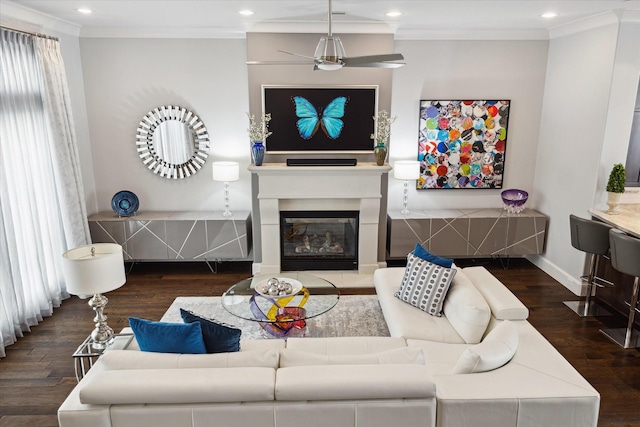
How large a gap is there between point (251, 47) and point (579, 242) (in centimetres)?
386

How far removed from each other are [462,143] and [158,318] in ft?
13.2

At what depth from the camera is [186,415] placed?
90.7 inches

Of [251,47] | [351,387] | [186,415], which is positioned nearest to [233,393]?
[186,415]

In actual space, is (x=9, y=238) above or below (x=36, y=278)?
above

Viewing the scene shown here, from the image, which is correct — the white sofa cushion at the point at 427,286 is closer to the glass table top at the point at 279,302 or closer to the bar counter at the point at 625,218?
the glass table top at the point at 279,302

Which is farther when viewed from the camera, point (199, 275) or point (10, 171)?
point (199, 275)

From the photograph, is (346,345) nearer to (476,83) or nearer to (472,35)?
(476,83)

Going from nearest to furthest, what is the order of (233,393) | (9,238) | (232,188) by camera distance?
(233,393), (9,238), (232,188)

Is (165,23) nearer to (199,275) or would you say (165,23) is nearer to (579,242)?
(199,275)

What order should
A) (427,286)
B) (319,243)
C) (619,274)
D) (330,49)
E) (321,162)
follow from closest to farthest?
(330,49) → (427,286) → (619,274) → (321,162) → (319,243)

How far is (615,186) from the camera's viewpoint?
4.60 meters

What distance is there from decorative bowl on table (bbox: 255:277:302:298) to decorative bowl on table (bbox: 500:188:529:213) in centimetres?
307

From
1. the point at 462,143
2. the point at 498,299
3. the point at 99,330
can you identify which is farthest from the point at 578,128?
the point at 99,330

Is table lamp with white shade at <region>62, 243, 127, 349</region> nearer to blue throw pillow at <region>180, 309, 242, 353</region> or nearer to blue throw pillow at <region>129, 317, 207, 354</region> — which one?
blue throw pillow at <region>129, 317, 207, 354</region>
